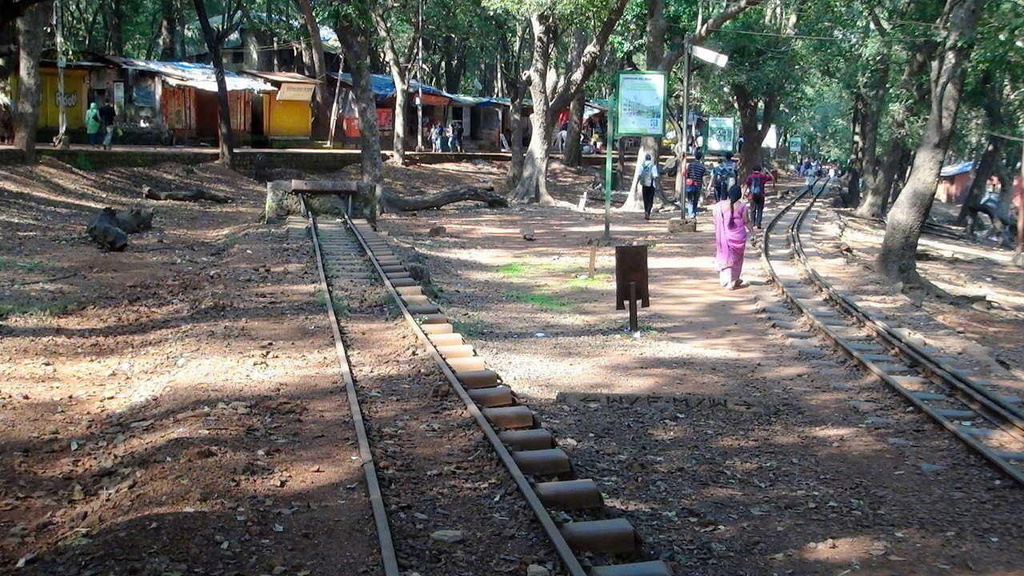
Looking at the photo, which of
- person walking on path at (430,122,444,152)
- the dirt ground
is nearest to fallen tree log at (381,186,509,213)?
the dirt ground

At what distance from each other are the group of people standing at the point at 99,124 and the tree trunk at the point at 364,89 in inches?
370

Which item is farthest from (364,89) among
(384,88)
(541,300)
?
(384,88)

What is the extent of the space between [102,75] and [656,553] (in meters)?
36.8

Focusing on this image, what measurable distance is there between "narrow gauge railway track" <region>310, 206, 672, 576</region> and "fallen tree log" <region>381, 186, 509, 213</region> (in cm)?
1626

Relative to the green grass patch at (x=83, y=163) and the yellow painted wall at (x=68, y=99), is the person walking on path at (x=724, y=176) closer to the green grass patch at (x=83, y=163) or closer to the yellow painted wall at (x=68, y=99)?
the green grass patch at (x=83, y=163)

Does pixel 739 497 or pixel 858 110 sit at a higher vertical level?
pixel 858 110

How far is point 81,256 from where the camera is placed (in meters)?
17.5

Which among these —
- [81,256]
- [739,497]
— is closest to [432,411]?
[739,497]

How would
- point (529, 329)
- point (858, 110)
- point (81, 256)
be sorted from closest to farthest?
point (529, 329), point (81, 256), point (858, 110)

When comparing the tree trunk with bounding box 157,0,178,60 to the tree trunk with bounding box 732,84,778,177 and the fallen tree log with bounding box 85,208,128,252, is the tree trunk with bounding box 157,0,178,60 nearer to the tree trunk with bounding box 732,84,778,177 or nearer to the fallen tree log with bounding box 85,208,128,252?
the tree trunk with bounding box 732,84,778,177

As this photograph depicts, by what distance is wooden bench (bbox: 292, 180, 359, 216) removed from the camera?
22.5 m

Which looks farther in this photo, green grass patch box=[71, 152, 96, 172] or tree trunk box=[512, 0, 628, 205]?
green grass patch box=[71, 152, 96, 172]

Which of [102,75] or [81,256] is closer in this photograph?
[81,256]

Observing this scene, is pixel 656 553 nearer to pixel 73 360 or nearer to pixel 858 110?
pixel 73 360
